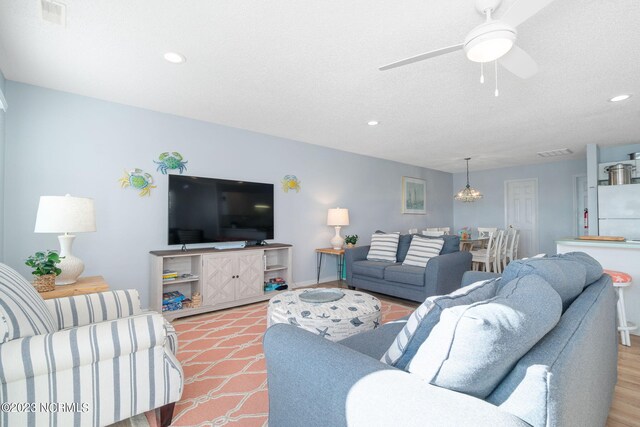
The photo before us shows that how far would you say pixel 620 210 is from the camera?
4664mm

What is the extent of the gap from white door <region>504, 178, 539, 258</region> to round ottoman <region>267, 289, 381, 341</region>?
6.16 m

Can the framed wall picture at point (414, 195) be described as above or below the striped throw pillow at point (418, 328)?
above

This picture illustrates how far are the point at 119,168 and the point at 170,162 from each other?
20.3 inches

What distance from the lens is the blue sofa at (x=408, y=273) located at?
11.8 feet

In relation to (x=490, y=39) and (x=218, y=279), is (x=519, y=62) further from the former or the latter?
(x=218, y=279)

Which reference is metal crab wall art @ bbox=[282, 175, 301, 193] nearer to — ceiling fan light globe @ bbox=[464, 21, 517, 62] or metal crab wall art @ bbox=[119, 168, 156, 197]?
metal crab wall art @ bbox=[119, 168, 156, 197]

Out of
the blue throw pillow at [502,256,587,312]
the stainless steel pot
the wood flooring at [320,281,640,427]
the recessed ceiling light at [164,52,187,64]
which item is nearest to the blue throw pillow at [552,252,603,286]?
the blue throw pillow at [502,256,587,312]

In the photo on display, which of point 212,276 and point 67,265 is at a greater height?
point 67,265

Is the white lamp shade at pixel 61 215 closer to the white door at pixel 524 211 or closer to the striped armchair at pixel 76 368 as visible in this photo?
the striped armchair at pixel 76 368

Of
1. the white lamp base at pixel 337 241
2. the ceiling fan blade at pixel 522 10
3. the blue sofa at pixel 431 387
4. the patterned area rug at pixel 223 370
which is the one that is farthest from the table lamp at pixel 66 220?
the white lamp base at pixel 337 241

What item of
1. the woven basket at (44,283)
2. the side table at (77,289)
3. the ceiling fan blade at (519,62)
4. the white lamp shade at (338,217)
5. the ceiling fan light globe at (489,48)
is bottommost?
the side table at (77,289)

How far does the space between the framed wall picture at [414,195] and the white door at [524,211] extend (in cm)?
199

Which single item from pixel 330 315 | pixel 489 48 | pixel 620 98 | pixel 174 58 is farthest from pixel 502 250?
pixel 174 58

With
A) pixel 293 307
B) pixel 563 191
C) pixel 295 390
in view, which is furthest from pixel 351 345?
pixel 563 191
